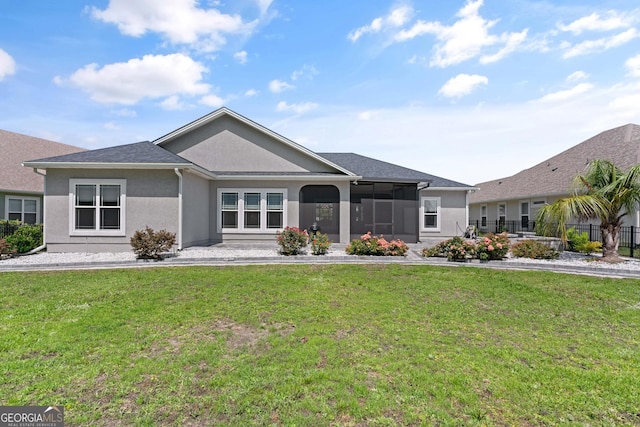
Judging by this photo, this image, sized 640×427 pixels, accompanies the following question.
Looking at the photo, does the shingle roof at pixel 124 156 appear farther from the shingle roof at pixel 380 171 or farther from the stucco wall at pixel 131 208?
the shingle roof at pixel 380 171

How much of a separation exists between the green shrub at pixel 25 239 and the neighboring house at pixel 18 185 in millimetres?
6232

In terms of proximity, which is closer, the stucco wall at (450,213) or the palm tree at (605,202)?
the palm tree at (605,202)

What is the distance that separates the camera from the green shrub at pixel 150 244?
35.7 ft

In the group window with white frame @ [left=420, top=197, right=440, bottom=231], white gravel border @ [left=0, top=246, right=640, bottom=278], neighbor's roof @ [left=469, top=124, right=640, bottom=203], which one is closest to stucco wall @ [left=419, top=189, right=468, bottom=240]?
window with white frame @ [left=420, top=197, right=440, bottom=231]

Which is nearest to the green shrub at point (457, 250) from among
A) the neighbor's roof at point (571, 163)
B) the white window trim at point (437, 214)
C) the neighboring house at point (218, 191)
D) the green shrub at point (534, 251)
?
the green shrub at point (534, 251)

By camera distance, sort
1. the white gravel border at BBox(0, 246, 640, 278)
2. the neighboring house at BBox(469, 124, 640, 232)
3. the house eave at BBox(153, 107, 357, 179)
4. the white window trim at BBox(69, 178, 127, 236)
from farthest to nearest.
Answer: the neighboring house at BBox(469, 124, 640, 232), the house eave at BBox(153, 107, 357, 179), the white window trim at BBox(69, 178, 127, 236), the white gravel border at BBox(0, 246, 640, 278)

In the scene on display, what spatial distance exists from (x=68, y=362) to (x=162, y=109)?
15170mm

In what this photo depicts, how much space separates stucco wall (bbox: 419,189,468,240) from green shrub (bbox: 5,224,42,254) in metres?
19.7

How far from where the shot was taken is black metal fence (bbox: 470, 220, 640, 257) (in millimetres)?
13166

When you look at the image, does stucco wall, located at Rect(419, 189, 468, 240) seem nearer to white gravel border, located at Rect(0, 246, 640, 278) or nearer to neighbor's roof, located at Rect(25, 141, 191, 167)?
white gravel border, located at Rect(0, 246, 640, 278)

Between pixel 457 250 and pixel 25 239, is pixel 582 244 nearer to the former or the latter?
pixel 457 250

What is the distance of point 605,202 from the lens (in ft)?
36.3

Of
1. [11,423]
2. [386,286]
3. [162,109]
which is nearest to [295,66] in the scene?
[162,109]

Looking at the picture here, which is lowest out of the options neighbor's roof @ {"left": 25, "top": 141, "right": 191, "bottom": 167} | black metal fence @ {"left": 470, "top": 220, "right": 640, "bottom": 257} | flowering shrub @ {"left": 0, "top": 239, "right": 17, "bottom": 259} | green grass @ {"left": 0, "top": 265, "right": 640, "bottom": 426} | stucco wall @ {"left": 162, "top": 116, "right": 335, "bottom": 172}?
green grass @ {"left": 0, "top": 265, "right": 640, "bottom": 426}
